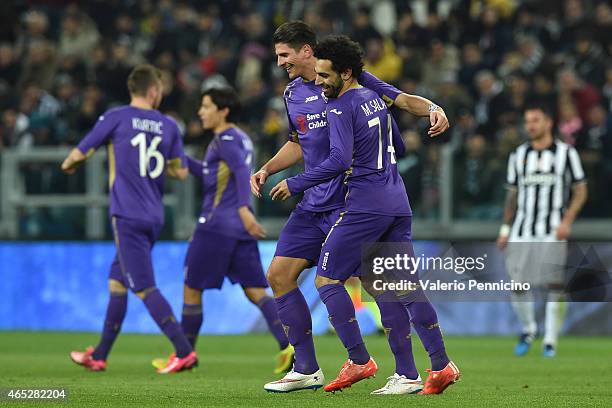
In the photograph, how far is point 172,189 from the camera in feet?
51.2

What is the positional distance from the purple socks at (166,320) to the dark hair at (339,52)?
10.5ft

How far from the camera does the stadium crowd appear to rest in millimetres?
15172

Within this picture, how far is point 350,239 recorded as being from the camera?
7828 mm

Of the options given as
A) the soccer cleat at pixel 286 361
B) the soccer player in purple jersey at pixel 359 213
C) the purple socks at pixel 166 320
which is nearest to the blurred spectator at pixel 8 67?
the purple socks at pixel 166 320

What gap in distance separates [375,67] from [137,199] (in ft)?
29.5

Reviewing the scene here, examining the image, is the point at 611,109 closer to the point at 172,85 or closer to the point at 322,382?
the point at 172,85

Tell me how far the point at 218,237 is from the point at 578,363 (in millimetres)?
3267

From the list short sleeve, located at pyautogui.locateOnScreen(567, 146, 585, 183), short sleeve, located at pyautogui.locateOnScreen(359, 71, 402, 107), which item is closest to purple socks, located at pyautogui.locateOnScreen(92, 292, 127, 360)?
short sleeve, located at pyautogui.locateOnScreen(359, 71, 402, 107)

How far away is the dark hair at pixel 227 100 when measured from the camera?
35.1ft

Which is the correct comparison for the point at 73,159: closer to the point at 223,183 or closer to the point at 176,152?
the point at 176,152

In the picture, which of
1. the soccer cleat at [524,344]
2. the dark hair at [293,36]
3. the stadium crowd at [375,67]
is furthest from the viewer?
the stadium crowd at [375,67]

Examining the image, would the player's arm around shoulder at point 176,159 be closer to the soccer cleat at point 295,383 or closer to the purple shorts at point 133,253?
the purple shorts at point 133,253

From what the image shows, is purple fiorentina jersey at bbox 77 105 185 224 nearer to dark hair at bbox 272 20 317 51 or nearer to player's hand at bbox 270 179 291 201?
dark hair at bbox 272 20 317 51

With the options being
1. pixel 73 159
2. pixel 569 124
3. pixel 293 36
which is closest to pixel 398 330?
pixel 293 36
